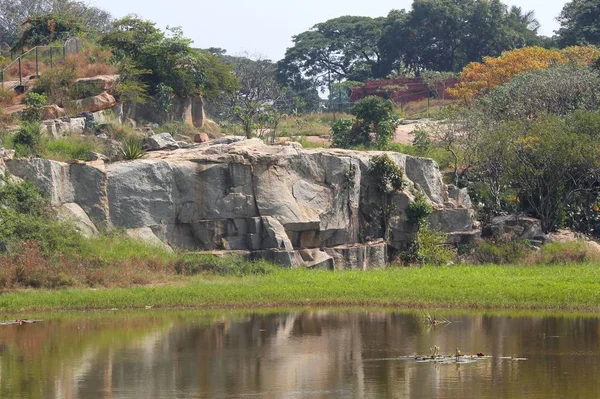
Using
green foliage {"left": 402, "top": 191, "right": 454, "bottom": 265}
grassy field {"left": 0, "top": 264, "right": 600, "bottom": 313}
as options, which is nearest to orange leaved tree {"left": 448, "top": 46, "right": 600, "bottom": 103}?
green foliage {"left": 402, "top": 191, "right": 454, "bottom": 265}

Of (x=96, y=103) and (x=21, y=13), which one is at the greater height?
(x=21, y=13)

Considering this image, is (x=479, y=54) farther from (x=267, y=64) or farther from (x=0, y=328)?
(x=0, y=328)

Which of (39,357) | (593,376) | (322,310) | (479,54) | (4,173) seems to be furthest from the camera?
(479,54)

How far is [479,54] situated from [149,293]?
5140 centimetres

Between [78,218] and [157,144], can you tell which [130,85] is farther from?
[78,218]

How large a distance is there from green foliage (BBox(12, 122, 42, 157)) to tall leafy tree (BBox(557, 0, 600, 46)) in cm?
4113

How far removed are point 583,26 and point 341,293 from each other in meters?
45.2

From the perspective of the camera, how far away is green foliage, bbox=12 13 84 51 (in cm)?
4643

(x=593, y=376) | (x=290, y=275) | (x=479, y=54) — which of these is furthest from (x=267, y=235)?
(x=479, y=54)

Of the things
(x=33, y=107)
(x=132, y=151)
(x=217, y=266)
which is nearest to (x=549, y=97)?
(x=132, y=151)

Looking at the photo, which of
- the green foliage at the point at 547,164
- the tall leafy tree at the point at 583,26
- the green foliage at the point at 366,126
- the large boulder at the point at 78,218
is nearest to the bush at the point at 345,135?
the green foliage at the point at 366,126

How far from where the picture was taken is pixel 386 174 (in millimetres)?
38062

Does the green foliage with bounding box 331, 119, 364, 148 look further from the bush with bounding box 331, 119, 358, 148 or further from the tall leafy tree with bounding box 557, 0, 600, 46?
the tall leafy tree with bounding box 557, 0, 600, 46

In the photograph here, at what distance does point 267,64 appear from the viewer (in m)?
84.9
